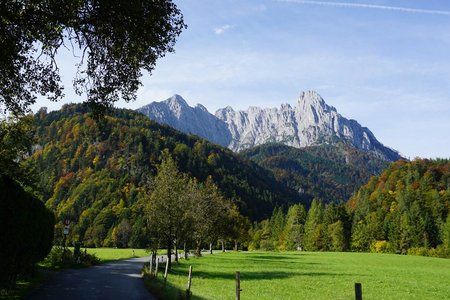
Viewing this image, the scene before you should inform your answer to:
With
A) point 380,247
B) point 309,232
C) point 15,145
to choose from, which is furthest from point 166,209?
point 309,232

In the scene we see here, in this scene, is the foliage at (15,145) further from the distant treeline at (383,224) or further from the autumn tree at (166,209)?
the distant treeline at (383,224)

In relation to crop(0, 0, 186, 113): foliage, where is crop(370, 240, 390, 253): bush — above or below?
below

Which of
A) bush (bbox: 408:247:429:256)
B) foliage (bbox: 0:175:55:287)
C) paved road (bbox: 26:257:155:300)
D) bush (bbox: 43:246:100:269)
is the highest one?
foliage (bbox: 0:175:55:287)

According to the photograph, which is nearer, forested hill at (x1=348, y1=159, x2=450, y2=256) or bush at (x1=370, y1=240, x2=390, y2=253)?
forested hill at (x1=348, y1=159, x2=450, y2=256)

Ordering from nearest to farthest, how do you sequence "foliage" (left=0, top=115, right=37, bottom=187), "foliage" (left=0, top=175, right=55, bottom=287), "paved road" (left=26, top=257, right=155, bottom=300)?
"foliage" (left=0, top=175, right=55, bottom=287), "paved road" (left=26, top=257, right=155, bottom=300), "foliage" (left=0, top=115, right=37, bottom=187)

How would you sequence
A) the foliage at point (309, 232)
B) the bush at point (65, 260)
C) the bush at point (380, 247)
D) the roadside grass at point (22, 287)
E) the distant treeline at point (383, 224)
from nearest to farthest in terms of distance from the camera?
the roadside grass at point (22, 287) < the bush at point (65, 260) < the distant treeline at point (383, 224) < the bush at point (380, 247) < the foliage at point (309, 232)

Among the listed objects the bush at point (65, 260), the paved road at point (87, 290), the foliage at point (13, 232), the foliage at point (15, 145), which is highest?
the foliage at point (15, 145)

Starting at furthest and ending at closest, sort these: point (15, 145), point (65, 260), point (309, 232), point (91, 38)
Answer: point (309, 232) → point (65, 260) → point (15, 145) → point (91, 38)

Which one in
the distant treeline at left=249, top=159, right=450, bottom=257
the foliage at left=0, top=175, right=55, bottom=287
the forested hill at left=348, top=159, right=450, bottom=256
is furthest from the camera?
the distant treeline at left=249, top=159, right=450, bottom=257

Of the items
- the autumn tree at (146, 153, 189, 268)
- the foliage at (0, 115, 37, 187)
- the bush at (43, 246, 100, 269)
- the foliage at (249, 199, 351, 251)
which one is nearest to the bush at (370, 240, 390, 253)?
the foliage at (249, 199, 351, 251)

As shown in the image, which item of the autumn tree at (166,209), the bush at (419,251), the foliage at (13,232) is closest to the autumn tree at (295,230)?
the bush at (419,251)

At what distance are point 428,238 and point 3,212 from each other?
472ft

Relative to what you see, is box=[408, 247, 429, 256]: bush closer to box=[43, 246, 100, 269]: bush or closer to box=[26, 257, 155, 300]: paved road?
box=[43, 246, 100, 269]: bush

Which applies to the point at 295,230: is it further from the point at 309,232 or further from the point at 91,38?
the point at 91,38
